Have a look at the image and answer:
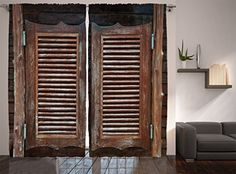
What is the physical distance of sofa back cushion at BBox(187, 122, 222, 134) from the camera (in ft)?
14.5

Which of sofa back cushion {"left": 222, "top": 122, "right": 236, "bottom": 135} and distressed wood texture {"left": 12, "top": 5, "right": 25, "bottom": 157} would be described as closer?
distressed wood texture {"left": 12, "top": 5, "right": 25, "bottom": 157}

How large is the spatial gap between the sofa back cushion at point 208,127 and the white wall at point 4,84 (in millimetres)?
2681

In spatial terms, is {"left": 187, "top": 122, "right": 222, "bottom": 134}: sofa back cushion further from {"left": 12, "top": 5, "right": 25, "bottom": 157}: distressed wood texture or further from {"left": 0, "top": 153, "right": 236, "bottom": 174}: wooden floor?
{"left": 12, "top": 5, "right": 25, "bottom": 157}: distressed wood texture

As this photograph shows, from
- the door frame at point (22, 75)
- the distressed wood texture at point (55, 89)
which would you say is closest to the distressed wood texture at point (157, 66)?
the door frame at point (22, 75)

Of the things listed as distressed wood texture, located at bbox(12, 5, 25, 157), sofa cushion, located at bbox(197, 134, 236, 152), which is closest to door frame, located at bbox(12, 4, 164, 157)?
distressed wood texture, located at bbox(12, 5, 25, 157)

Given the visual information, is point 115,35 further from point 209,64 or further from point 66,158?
point 209,64

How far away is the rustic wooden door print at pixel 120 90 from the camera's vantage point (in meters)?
3.36

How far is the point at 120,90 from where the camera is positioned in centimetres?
338

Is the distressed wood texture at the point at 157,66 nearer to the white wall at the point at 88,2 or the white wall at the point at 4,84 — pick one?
the white wall at the point at 88,2

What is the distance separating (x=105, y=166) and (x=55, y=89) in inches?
41.3

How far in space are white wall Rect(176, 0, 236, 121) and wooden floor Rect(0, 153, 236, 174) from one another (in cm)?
118

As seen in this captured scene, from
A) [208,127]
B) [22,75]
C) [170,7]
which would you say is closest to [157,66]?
[170,7]

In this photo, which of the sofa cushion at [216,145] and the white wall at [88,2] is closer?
the white wall at [88,2]

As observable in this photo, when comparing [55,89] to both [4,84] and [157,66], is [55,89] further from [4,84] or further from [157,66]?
[157,66]
